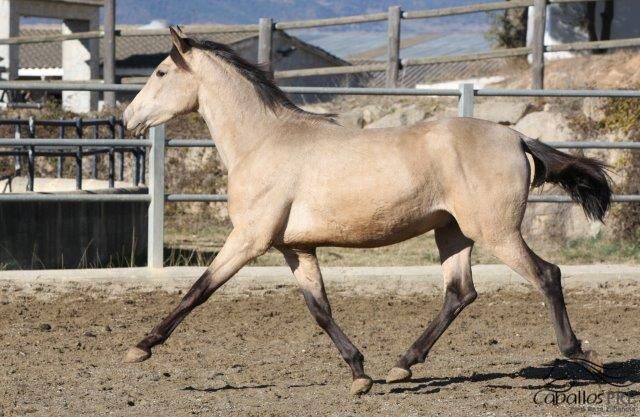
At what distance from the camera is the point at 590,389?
5852 millimetres

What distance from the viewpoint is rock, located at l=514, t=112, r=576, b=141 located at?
13203mm

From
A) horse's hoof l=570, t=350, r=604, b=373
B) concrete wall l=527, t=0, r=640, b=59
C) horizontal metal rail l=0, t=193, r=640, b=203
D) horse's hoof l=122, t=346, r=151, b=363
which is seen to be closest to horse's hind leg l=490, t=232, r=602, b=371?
horse's hoof l=570, t=350, r=604, b=373

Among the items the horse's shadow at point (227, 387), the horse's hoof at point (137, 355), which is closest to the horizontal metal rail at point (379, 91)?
the horse's shadow at point (227, 387)

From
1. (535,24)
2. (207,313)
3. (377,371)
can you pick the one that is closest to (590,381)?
(377,371)

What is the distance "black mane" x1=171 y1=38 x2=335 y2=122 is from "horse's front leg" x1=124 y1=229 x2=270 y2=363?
→ 84 centimetres

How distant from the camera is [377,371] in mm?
6434

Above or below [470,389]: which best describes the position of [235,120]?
above

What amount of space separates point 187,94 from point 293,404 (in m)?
1.86

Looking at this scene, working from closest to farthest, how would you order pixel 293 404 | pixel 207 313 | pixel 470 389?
pixel 293 404
pixel 470 389
pixel 207 313

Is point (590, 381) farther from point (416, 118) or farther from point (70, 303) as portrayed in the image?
point (416, 118)

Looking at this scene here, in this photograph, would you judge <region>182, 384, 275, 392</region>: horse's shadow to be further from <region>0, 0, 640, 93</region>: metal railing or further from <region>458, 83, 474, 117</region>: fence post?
<region>0, 0, 640, 93</region>: metal railing

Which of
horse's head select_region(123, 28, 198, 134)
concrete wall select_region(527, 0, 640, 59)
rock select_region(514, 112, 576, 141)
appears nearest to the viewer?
horse's head select_region(123, 28, 198, 134)

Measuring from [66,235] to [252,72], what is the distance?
13.7ft

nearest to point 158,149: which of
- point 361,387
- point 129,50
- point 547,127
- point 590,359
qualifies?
point 361,387
